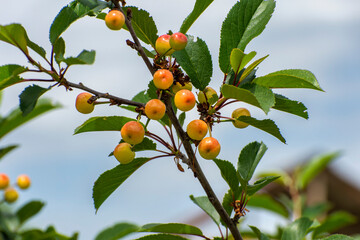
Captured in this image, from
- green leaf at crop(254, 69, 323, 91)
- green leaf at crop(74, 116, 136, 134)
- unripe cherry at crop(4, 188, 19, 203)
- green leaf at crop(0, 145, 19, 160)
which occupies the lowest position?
unripe cherry at crop(4, 188, 19, 203)

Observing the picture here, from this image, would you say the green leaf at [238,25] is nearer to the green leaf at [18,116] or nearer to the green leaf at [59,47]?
the green leaf at [59,47]

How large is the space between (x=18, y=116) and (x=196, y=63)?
1.94 meters

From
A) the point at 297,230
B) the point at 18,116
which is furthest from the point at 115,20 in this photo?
the point at 18,116

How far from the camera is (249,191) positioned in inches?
60.8

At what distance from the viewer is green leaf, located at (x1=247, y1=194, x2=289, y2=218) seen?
376cm

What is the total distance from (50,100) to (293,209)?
89.3 inches

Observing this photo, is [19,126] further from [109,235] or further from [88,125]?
[88,125]

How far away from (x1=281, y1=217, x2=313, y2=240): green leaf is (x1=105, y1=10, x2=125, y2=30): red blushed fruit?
106 cm

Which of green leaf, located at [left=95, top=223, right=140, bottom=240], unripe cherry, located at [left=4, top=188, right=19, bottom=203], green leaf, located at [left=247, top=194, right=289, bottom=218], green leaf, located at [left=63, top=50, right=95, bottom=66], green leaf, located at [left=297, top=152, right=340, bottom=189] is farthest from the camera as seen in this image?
green leaf, located at [left=297, top=152, right=340, bottom=189]

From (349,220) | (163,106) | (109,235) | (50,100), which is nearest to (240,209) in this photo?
(163,106)

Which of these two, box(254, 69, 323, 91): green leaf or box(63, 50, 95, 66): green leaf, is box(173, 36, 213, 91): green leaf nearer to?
box(254, 69, 323, 91): green leaf

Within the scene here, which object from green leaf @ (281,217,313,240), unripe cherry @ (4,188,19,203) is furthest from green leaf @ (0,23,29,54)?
unripe cherry @ (4,188,19,203)

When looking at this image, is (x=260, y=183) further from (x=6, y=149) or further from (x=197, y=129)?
(x=6, y=149)

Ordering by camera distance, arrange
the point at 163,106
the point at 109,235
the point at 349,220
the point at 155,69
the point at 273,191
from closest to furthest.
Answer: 1. the point at 163,106
2. the point at 155,69
3. the point at 109,235
4. the point at 349,220
5. the point at 273,191
